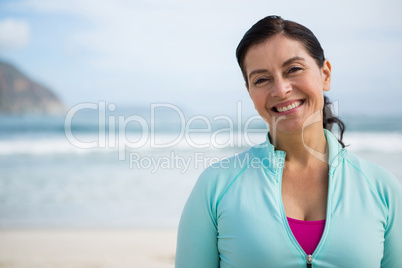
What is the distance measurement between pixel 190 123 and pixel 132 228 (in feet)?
53.3

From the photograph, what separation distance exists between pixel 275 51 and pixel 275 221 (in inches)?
24.2

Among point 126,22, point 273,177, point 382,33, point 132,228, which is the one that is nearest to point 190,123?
point 126,22

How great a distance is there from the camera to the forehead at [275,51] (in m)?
1.49

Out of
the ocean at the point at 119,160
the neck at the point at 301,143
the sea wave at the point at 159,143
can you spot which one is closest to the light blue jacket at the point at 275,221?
the neck at the point at 301,143

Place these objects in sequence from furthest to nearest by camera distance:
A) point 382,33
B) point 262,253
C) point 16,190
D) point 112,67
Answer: point 112,67 < point 382,33 < point 16,190 < point 262,253

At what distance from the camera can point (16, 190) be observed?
7.86m

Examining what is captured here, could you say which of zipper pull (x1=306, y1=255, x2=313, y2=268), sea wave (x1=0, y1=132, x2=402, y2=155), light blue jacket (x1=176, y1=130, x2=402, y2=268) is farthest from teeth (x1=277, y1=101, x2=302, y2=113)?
sea wave (x1=0, y1=132, x2=402, y2=155)

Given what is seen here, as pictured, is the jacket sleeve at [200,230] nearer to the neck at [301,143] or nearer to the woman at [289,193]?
the woman at [289,193]

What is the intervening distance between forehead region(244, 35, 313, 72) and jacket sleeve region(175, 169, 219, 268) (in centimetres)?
49

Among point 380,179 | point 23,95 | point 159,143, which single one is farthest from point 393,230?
point 23,95

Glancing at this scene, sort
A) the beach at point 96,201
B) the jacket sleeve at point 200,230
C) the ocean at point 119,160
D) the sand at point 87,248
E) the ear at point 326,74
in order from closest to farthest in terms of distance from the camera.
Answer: the jacket sleeve at point 200,230 → the ear at point 326,74 → the sand at point 87,248 → the beach at point 96,201 → the ocean at point 119,160

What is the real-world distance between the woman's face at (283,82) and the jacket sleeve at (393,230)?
409mm

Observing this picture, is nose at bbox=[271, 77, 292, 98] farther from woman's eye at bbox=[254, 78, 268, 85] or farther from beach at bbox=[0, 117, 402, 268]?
beach at bbox=[0, 117, 402, 268]

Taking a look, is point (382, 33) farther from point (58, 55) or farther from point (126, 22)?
point (58, 55)
